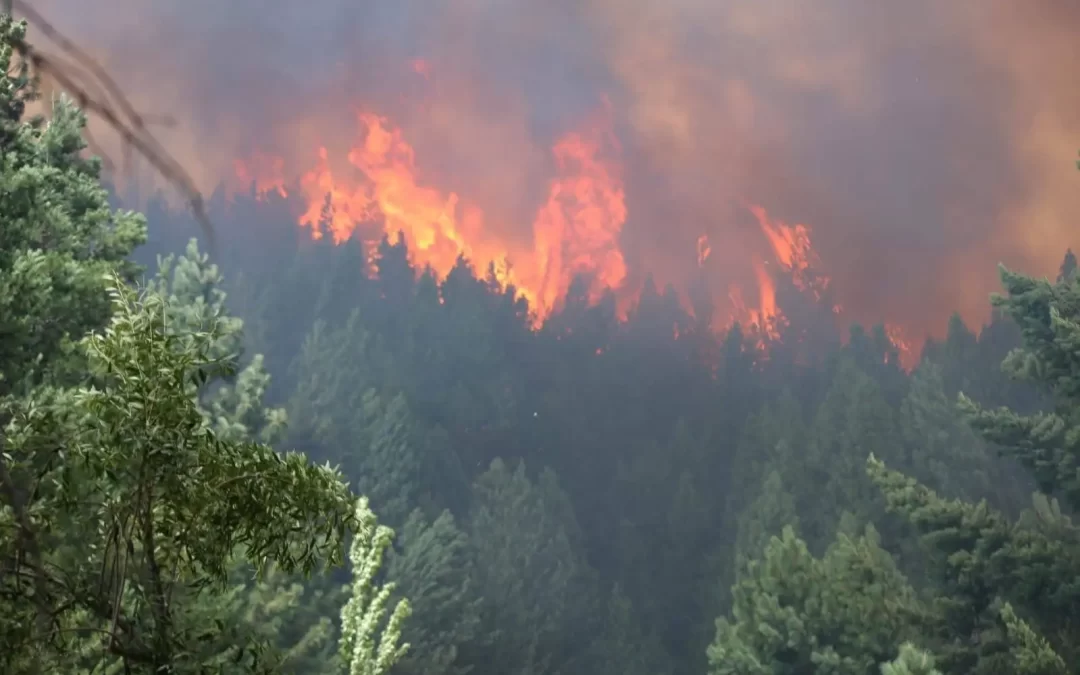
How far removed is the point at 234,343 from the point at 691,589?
128 ft

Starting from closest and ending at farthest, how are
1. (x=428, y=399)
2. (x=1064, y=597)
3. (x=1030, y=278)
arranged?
(x=1064, y=597), (x=1030, y=278), (x=428, y=399)

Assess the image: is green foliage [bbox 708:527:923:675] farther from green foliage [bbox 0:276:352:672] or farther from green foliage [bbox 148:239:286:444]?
green foliage [bbox 0:276:352:672]

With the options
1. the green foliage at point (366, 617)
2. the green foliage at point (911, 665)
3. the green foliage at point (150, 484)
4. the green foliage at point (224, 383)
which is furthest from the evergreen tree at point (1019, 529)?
the green foliage at point (150, 484)

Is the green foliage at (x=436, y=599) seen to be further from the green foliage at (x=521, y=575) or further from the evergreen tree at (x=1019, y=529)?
the evergreen tree at (x=1019, y=529)

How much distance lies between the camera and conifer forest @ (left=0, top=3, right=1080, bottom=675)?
2744 mm

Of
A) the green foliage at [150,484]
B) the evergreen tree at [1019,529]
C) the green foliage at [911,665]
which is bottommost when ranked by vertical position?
the green foliage at [150,484]

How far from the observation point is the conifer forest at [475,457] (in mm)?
2744

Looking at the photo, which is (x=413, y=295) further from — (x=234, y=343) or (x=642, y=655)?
(x=234, y=343)

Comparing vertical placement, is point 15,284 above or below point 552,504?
below

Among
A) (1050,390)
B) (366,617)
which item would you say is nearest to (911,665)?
(366,617)

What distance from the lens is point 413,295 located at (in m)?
75.4

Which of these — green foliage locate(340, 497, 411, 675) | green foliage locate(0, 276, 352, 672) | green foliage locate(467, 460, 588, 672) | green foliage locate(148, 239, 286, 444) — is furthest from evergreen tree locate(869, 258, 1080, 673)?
green foliage locate(467, 460, 588, 672)

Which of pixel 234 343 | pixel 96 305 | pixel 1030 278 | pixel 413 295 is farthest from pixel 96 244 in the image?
pixel 413 295

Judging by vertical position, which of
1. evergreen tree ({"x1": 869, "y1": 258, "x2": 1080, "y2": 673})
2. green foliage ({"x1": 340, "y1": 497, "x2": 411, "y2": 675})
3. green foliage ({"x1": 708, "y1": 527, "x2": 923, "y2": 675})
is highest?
evergreen tree ({"x1": 869, "y1": 258, "x2": 1080, "y2": 673})
